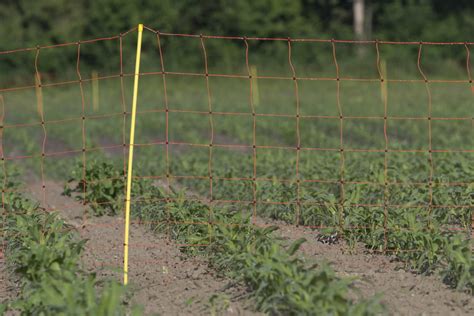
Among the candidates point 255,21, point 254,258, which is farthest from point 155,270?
point 255,21

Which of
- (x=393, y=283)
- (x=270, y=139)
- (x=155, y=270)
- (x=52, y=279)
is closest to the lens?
(x=52, y=279)

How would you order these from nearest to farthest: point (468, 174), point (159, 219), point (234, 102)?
point (159, 219) → point (468, 174) → point (234, 102)

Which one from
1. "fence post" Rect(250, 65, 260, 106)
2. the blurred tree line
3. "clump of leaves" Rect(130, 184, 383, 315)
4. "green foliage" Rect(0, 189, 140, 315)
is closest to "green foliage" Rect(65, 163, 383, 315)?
"clump of leaves" Rect(130, 184, 383, 315)

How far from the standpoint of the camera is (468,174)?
28.1 feet

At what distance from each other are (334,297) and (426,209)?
2.67m

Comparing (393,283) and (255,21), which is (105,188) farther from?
(255,21)

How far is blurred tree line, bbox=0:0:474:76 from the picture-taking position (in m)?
35.0

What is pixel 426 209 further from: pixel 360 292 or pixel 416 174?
pixel 360 292

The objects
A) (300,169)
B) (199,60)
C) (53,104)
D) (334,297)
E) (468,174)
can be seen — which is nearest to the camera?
(334,297)

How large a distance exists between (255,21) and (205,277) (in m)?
30.6

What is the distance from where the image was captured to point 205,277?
6.16 metres

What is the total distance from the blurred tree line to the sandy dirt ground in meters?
26.3

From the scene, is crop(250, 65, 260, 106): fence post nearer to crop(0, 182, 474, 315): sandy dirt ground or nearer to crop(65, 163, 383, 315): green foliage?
crop(65, 163, 383, 315): green foliage

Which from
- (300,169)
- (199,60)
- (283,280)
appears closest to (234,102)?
(199,60)
